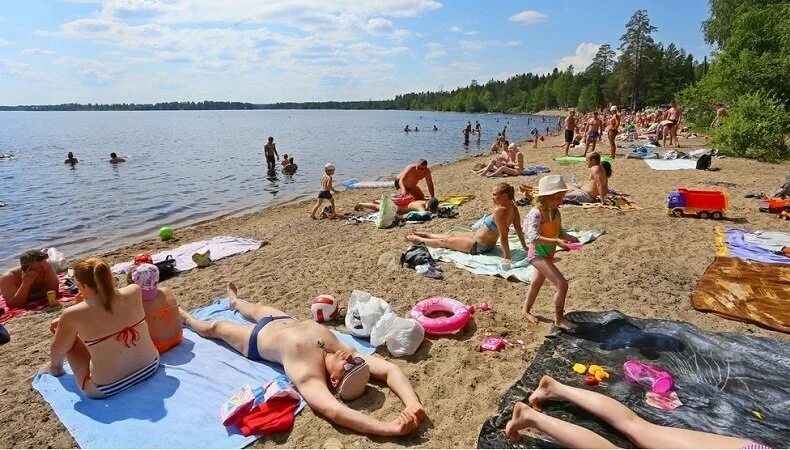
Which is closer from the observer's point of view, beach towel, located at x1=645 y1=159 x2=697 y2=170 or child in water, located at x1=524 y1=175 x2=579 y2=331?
child in water, located at x1=524 y1=175 x2=579 y2=331

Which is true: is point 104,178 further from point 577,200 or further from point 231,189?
point 577,200

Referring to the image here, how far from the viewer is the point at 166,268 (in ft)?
25.1

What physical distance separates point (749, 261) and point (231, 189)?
16.4 metres

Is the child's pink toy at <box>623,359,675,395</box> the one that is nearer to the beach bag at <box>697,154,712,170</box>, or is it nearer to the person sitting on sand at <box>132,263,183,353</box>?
the person sitting on sand at <box>132,263,183,353</box>

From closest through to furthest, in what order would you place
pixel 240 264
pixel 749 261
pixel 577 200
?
1. pixel 749 261
2. pixel 240 264
3. pixel 577 200

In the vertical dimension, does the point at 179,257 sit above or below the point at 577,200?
below

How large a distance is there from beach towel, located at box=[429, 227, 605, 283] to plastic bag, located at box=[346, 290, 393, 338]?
76.1 inches

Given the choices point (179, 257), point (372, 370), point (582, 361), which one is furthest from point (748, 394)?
point (179, 257)

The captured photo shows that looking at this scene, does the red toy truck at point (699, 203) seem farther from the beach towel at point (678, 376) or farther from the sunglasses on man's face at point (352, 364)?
the sunglasses on man's face at point (352, 364)

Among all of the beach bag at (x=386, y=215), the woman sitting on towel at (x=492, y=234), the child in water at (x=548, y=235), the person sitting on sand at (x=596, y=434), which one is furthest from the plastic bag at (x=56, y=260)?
the person sitting on sand at (x=596, y=434)

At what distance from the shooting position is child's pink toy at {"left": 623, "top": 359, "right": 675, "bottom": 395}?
356cm

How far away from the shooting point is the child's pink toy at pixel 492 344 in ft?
14.5

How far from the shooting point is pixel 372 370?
3977 mm

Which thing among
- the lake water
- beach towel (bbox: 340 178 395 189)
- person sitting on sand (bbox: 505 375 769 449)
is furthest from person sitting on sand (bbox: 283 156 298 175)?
person sitting on sand (bbox: 505 375 769 449)
